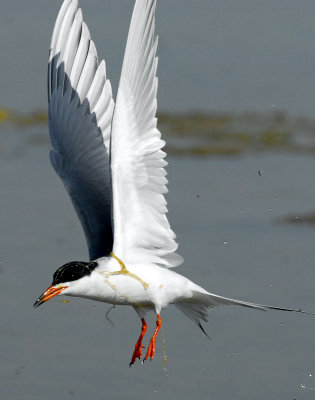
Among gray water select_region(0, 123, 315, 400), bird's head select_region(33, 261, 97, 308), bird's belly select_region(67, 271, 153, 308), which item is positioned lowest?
gray water select_region(0, 123, 315, 400)

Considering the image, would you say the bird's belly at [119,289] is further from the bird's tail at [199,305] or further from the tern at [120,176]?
the bird's tail at [199,305]

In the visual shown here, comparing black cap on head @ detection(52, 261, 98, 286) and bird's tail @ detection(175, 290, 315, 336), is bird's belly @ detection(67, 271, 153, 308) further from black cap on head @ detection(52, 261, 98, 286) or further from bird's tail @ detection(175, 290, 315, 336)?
bird's tail @ detection(175, 290, 315, 336)

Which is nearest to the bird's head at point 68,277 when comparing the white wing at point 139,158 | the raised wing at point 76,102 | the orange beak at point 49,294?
the orange beak at point 49,294

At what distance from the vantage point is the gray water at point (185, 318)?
26.5 ft

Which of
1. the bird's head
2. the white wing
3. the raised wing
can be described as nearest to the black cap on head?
the bird's head

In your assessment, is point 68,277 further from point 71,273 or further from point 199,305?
point 199,305

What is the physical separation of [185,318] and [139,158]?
185 centimetres

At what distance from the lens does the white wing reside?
282 inches

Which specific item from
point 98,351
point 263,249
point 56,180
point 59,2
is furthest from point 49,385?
point 59,2

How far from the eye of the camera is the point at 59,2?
15.0m

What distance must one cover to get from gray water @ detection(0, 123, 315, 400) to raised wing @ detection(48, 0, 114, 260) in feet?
3.76

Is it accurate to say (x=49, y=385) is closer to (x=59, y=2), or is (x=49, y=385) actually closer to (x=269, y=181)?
(x=269, y=181)

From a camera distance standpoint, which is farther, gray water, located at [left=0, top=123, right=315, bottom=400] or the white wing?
gray water, located at [left=0, top=123, right=315, bottom=400]

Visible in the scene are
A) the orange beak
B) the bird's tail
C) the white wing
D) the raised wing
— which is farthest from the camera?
the raised wing
